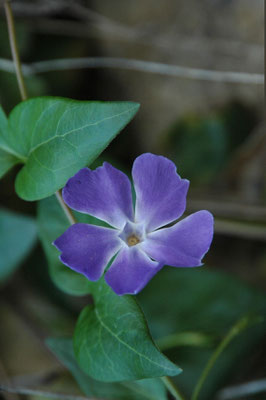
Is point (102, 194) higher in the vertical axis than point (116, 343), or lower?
higher

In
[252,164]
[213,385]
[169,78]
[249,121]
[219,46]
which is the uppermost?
[219,46]

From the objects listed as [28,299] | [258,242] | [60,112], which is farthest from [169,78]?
[60,112]

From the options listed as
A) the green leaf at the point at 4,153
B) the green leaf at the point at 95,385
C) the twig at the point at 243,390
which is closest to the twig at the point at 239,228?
the twig at the point at 243,390

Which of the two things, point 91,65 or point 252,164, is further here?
point 91,65

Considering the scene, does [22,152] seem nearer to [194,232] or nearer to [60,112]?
[60,112]

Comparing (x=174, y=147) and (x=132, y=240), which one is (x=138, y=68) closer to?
(x=174, y=147)

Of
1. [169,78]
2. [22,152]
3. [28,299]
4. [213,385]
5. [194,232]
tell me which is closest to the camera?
[194,232]

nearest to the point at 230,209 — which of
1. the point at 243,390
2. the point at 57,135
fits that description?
the point at 243,390
